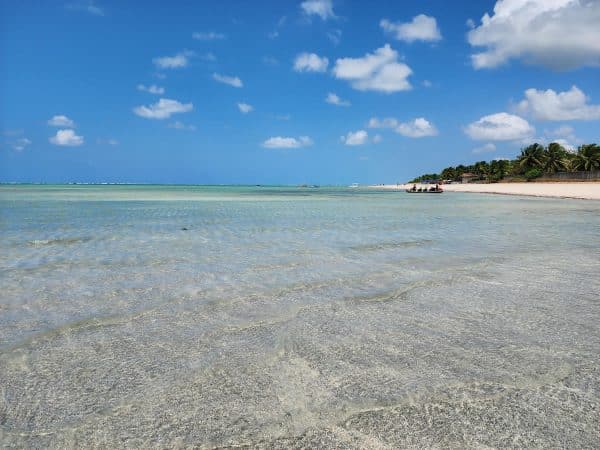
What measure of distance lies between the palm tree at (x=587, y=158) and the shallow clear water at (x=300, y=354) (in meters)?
106

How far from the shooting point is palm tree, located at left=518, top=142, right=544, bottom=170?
110m

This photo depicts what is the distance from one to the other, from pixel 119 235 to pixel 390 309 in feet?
34.5

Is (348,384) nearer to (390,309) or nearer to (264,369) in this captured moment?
(264,369)

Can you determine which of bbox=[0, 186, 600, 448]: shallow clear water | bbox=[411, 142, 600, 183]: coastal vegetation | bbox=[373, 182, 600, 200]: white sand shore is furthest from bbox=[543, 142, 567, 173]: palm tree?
bbox=[0, 186, 600, 448]: shallow clear water

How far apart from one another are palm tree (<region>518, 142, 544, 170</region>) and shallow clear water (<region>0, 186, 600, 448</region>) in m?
121

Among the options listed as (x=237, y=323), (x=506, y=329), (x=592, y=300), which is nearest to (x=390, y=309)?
(x=506, y=329)

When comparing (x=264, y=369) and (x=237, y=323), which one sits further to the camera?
(x=237, y=323)

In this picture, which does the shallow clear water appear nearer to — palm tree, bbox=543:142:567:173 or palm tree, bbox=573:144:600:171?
palm tree, bbox=573:144:600:171

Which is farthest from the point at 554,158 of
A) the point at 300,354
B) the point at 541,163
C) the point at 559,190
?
the point at 300,354

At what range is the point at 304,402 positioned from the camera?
9.12ft

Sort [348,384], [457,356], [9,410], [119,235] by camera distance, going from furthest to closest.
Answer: [119,235]
[457,356]
[348,384]
[9,410]

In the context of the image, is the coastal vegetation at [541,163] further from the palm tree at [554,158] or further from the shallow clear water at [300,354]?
the shallow clear water at [300,354]

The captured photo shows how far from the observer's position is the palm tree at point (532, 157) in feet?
362

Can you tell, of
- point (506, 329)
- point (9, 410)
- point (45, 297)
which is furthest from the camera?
point (45, 297)
